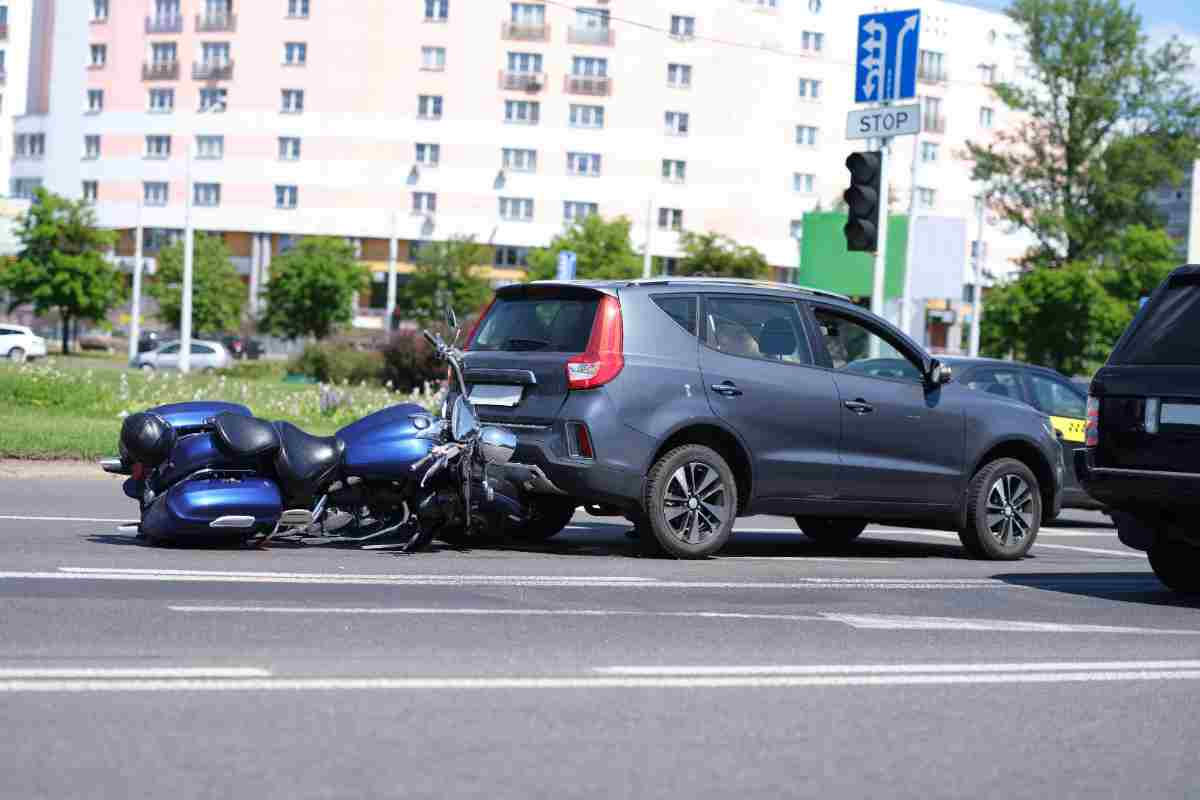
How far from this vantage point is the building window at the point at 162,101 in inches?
3366

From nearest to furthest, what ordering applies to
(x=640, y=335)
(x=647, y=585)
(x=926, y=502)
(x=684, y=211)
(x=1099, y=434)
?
(x=647, y=585)
(x=1099, y=434)
(x=640, y=335)
(x=926, y=502)
(x=684, y=211)

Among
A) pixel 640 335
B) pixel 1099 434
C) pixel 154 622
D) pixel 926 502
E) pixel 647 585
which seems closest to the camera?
pixel 154 622

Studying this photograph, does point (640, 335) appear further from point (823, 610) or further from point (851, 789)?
point (851, 789)

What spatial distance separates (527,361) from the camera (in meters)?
11.4

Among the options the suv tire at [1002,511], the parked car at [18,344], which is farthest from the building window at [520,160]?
the suv tire at [1002,511]

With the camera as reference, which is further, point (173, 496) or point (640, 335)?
point (640, 335)

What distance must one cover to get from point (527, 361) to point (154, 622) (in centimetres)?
434

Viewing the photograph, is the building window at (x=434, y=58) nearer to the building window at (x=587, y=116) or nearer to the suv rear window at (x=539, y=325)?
the building window at (x=587, y=116)

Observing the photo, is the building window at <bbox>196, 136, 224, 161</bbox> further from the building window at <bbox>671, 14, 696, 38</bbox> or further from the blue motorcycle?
the blue motorcycle

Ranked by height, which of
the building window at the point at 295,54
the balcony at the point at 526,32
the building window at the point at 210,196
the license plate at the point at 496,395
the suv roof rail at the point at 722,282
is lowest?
the license plate at the point at 496,395

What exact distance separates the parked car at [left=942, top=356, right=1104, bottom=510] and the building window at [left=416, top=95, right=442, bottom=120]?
67238mm

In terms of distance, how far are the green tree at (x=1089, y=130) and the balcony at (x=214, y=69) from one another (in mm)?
34502

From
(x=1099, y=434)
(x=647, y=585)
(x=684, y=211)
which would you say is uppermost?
(x=684, y=211)

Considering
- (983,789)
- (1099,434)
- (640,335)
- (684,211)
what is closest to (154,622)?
(983,789)
